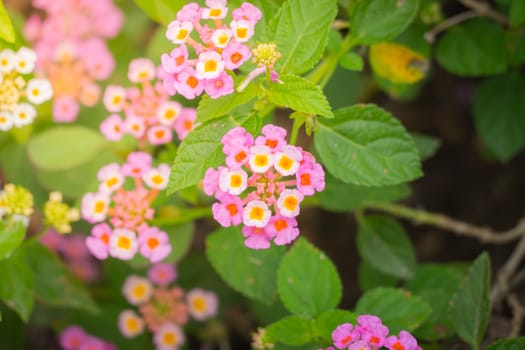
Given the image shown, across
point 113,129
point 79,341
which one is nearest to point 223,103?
point 113,129

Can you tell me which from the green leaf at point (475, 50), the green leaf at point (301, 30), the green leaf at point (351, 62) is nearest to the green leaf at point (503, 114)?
the green leaf at point (475, 50)

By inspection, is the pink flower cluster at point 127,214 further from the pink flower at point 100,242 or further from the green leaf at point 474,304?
the green leaf at point 474,304

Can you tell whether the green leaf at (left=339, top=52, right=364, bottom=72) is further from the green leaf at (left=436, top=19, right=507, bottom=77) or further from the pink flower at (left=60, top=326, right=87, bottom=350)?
the pink flower at (left=60, top=326, right=87, bottom=350)

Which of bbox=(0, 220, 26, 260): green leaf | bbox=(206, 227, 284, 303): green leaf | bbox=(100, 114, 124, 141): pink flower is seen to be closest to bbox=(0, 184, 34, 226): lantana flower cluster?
bbox=(0, 220, 26, 260): green leaf

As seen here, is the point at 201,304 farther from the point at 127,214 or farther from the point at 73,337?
the point at 127,214

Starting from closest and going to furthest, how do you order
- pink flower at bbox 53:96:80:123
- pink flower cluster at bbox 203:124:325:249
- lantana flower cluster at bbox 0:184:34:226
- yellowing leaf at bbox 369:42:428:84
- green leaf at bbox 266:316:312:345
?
pink flower cluster at bbox 203:124:325:249
green leaf at bbox 266:316:312:345
lantana flower cluster at bbox 0:184:34:226
yellowing leaf at bbox 369:42:428:84
pink flower at bbox 53:96:80:123

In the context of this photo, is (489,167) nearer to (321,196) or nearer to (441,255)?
(441,255)
